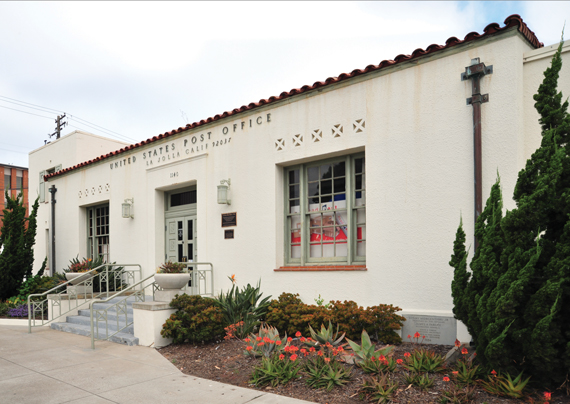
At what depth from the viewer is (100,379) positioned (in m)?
5.93

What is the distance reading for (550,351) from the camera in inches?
159

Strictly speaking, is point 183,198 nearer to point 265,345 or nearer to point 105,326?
point 105,326

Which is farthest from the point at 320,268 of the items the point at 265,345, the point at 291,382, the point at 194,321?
the point at 291,382

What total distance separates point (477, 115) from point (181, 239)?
284 inches

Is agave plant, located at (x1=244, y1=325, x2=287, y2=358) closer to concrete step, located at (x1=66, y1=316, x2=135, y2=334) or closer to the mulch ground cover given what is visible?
the mulch ground cover

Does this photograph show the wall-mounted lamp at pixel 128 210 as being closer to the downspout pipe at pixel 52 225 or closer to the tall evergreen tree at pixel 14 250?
the tall evergreen tree at pixel 14 250

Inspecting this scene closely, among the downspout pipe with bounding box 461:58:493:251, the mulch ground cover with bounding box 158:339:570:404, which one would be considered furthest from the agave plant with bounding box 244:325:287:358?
the downspout pipe with bounding box 461:58:493:251

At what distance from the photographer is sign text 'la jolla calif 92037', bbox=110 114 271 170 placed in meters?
9.37

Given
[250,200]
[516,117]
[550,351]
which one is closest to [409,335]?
[550,351]

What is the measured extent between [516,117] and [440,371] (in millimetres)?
3395

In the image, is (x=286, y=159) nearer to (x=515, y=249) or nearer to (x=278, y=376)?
(x=278, y=376)

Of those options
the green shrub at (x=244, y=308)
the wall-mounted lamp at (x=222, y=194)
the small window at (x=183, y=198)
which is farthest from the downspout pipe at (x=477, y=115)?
the small window at (x=183, y=198)

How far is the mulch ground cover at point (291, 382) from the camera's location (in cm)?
455

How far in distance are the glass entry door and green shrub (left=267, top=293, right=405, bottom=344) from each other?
12.1 feet
